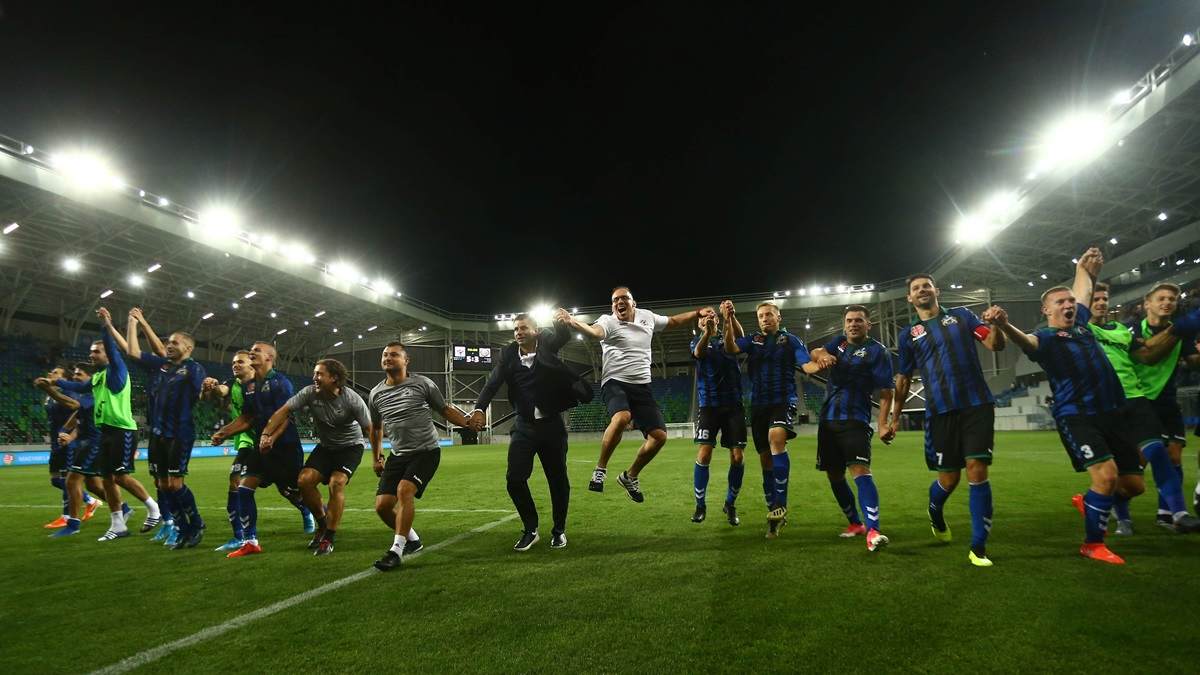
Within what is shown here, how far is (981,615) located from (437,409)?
4329 millimetres

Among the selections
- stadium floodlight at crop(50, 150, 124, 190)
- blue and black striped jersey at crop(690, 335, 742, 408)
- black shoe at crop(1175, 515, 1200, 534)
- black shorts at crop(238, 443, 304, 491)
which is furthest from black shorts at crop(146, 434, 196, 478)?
stadium floodlight at crop(50, 150, 124, 190)

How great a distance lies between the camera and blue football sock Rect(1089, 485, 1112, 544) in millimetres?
4340

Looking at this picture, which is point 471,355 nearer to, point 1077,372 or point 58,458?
point 58,458

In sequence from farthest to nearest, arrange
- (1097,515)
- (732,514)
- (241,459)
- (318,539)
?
(241,459) < (732,514) < (318,539) < (1097,515)

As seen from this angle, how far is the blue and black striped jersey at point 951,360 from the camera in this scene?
459 cm

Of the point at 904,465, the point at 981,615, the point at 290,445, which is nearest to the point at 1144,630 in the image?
the point at 981,615

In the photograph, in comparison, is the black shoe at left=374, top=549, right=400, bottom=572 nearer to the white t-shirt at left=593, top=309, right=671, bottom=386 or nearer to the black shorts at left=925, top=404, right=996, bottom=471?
the white t-shirt at left=593, top=309, right=671, bottom=386

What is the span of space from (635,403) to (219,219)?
28.7 metres

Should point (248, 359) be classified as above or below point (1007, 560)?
above

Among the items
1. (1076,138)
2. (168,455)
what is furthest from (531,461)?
(1076,138)

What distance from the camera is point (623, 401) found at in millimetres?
6023

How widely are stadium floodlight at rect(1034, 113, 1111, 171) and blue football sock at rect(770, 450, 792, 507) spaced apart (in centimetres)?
2557

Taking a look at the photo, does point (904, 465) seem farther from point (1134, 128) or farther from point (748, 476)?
point (1134, 128)

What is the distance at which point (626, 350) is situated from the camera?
616 cm
